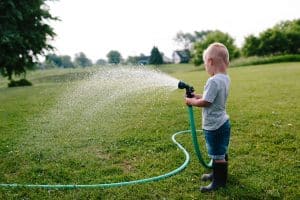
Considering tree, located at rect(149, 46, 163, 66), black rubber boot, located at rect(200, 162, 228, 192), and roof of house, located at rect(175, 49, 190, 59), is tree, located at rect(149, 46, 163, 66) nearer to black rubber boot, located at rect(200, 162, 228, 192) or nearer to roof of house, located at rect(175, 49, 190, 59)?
roof of house, located at rect(175, 49, 190, 59)

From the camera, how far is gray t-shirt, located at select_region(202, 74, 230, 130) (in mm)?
4230

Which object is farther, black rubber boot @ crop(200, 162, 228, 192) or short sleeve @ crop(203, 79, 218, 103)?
black rubber boot @ crop(200, 162, 228, 192)

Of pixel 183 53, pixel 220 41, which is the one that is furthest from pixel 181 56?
pixel 220 41

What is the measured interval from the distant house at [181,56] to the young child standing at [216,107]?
10203 cm

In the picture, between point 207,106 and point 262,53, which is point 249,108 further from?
point 262,53

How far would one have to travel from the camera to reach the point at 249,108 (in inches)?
390

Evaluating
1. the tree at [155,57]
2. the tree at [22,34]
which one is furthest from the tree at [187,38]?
the tree at [22,34]

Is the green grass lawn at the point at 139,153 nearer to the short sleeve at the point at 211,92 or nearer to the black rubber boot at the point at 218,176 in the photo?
the black rubber boot at the point at 218,176

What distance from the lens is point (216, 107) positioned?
14.3 ft

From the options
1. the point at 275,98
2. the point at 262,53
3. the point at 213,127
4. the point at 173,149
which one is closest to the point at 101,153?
the point at 173,149

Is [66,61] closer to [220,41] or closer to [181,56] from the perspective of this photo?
[181,56]

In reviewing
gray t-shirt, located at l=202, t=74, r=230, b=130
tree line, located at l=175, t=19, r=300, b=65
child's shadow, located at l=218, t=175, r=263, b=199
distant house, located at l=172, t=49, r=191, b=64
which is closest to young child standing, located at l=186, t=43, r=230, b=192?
gray t-shirt, located at l=202, t=74, r=230, b=130

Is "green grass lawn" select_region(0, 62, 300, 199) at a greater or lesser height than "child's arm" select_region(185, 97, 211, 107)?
lesser

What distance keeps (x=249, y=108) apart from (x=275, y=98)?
7.50 feet
